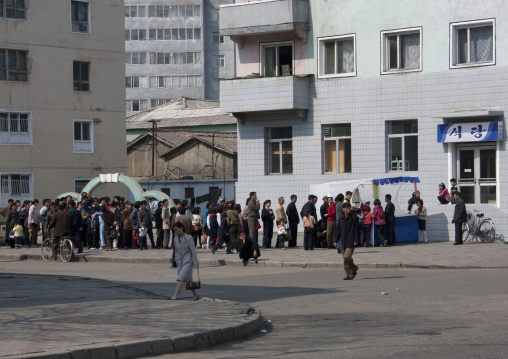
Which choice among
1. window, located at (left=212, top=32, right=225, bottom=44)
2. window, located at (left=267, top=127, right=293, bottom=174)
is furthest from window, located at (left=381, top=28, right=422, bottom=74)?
window, located at (left=212, top=32, right=225, bottom=44)

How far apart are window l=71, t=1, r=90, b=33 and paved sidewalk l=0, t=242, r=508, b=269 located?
866 inches

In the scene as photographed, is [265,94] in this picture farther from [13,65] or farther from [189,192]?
[189,192]

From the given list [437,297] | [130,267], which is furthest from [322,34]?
[437,297]

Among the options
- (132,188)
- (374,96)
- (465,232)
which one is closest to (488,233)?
(465,232)

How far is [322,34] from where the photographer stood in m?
32.1

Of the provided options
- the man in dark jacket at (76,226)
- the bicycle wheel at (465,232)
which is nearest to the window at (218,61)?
the man in dark jacket at (76,226)

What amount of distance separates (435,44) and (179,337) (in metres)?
21.3

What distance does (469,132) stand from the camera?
28.6 metres

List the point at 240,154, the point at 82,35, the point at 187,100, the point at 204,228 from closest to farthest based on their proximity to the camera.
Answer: the point at 204,228 → the point at 240,154 → the point at 82,35 → the point at 187,100

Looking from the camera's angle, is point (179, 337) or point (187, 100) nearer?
point (179, 337)

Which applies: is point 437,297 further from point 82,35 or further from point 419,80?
point 82,35

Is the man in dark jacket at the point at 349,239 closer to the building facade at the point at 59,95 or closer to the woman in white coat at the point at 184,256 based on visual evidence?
the woman in white coat at the point at 184,256

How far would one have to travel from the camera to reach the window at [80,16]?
4816 centimetres

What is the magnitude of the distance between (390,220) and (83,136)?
83.7 feet
